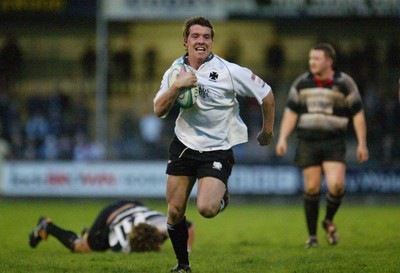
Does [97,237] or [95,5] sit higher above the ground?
[95,5]

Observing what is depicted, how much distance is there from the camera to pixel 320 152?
37.0ft

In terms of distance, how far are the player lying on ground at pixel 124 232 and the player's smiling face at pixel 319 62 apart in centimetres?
273

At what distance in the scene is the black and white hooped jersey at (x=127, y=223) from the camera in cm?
975

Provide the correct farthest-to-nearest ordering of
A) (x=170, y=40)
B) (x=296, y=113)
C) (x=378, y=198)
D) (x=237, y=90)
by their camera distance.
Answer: (x=170, y=40) < (x=378, y=198) < (x=296, y=113) < (x=237, y=90)

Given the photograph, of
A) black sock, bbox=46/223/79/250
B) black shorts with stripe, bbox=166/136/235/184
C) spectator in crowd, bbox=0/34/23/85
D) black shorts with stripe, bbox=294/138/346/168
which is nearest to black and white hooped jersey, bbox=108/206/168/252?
black sock, bbox=46/223/79/250

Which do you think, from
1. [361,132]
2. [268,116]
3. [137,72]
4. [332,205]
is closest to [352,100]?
[361,132]

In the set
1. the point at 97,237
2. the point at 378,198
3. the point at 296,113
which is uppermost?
the point at 296,113

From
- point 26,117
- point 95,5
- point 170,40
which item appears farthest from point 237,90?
point 170,40

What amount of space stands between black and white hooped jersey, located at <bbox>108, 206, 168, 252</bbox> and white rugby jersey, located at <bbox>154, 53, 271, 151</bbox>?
6.23 ft

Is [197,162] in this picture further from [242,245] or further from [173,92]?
[242,245]

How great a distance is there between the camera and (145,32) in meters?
26.6

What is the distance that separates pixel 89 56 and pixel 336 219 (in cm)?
1153

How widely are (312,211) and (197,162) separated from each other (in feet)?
12.0

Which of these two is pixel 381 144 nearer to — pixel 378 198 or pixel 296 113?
pixel 378 198
